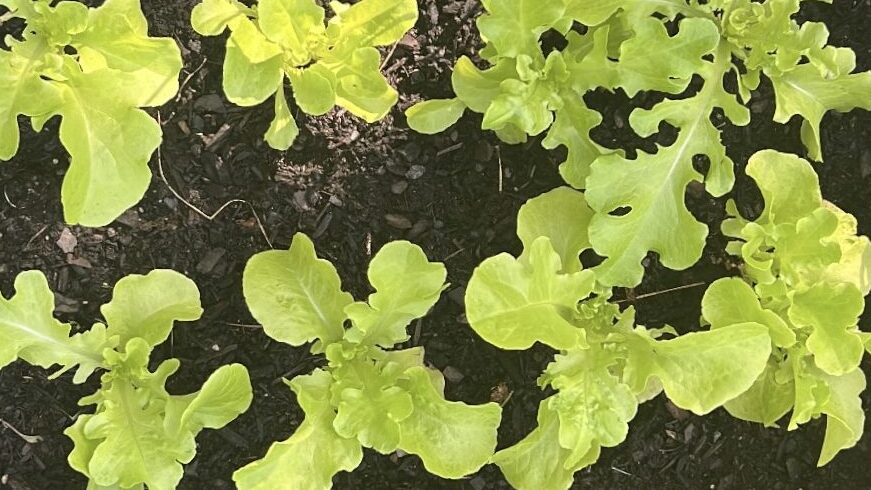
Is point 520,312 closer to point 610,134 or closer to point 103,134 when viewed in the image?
point 610,134

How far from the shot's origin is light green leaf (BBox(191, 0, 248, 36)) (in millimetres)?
1373

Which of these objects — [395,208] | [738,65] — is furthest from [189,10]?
[738,65]

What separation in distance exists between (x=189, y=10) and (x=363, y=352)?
2.02 feet

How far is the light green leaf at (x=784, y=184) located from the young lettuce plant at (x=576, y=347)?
0.67 ft

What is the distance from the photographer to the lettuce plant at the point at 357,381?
1346 mm

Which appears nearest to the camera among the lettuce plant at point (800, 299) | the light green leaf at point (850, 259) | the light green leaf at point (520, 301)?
the light green leaf at point (520, 301)

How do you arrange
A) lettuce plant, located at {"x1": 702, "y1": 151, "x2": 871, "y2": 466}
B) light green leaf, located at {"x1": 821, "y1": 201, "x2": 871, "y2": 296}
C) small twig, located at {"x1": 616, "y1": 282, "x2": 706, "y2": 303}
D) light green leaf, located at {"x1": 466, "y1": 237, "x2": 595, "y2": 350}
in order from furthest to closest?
small twig, located at {"x1": 616, "y1": 282, "x2": 706, "y2": 303}, light green leaf, located at {"x1": 821, "y1": 201, "x2": 871, "y2": 296}, lettuce plant, located at {"x1": 702, "y1": 151, "x2": 871, "y2": 466}, light green leaf, located at {"x1": 466, "y1": 237, "x2": 595, "y2": 350}

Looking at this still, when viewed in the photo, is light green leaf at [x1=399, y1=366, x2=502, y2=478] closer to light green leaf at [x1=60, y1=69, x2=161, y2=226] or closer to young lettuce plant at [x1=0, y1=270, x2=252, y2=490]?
young lettuce plant at [x1=0, y1=270, x2=252, y2=490]

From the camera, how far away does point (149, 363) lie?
1562 millimetres

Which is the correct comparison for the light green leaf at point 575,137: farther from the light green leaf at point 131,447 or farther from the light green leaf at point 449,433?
the light green leaf at point 131,447

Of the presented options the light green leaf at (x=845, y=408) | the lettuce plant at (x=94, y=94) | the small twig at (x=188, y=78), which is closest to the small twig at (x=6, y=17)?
the lettuce plant at (x=94, y=94)

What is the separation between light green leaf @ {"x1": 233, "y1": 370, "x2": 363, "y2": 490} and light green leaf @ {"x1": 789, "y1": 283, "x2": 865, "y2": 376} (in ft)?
2.19

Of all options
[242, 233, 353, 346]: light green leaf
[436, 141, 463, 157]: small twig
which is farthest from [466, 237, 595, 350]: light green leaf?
[436, 141, 463, 157]: small twig

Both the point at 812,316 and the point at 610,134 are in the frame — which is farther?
the point at 610,134
